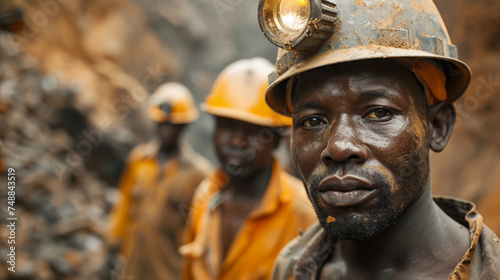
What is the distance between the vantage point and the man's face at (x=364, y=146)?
1.58m

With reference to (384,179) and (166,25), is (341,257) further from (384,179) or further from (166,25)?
(166,25)

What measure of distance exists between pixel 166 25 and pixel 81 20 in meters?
3.10

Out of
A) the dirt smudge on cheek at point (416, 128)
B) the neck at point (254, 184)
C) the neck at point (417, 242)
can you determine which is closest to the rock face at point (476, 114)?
the neck at point (254, 184)

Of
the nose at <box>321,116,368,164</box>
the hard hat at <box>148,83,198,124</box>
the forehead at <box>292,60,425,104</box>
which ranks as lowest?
the hard hat at <box>148,83,198,124</box>

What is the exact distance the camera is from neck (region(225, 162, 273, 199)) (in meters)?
3.48

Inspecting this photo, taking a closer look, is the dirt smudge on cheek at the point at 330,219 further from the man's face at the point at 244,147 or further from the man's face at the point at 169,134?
the man's face at the point at 169,134

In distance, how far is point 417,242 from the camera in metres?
1.76

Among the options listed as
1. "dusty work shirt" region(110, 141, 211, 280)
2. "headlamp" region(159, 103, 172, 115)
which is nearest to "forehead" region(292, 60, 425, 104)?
"dusty work shirt" region(110, 141, 211, 280)

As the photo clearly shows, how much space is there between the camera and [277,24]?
1709mm

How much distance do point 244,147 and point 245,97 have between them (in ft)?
1.29

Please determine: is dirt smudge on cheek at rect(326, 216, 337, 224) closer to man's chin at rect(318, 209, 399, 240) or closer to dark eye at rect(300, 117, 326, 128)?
man's chin at rect(318, 209, 399, 240)

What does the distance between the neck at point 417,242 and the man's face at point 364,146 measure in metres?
0.11

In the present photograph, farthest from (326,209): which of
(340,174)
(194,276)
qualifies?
(194,276)

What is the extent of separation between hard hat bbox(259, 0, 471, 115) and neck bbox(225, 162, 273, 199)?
1.80 meters
